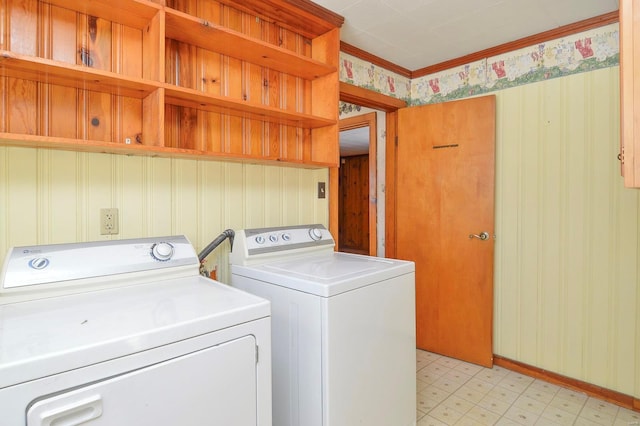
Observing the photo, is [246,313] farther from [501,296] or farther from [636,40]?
[501,296]

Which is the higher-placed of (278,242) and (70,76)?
(70,76)

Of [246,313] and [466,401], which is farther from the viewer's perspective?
[466,401]

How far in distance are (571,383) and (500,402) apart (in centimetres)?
55

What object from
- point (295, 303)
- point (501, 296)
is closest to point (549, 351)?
point (501, 296)

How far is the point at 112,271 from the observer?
4.45ft

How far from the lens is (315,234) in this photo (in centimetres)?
212

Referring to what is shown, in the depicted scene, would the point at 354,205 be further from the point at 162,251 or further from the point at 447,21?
the point at 162,251

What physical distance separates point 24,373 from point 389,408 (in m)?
1.46

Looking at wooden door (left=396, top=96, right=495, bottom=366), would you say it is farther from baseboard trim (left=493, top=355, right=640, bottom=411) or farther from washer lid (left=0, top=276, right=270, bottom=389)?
washer lid (left=0, top=276, right=270, bottom=389)

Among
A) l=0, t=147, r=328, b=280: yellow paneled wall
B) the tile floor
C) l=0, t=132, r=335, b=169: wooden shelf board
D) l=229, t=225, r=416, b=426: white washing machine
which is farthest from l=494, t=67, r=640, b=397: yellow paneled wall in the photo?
l=0, t=132, r=335, b=169: wooden shelf board

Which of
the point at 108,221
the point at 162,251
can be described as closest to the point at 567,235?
the point at 162,251

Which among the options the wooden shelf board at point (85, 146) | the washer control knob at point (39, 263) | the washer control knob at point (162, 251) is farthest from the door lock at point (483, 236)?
the washer control knob at point (39, 263)

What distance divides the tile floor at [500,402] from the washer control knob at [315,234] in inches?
46.5

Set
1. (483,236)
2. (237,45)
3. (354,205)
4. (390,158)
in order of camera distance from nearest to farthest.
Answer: (237,45), (483,236), (390,158), (354,205)
